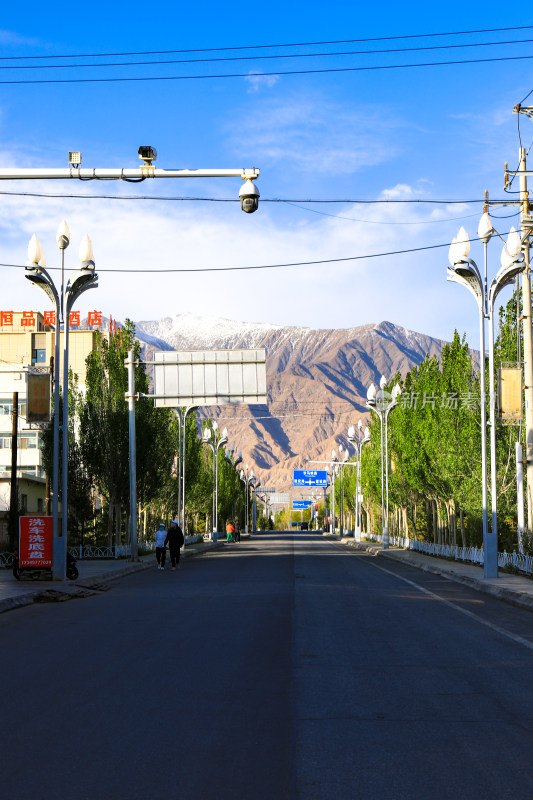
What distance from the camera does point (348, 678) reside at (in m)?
9.37

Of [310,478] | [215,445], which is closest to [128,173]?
[215,445]

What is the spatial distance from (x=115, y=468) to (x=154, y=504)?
23905mm

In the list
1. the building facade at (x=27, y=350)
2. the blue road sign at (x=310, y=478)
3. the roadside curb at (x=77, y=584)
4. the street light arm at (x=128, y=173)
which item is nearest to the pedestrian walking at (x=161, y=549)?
the roadside curb at (x=77, y=584)

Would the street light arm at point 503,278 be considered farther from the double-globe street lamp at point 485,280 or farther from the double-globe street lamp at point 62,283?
the double-globe street lamp at point 62,283

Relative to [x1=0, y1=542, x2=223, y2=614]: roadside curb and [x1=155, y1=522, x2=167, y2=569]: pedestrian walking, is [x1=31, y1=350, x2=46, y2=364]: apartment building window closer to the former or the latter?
[x1=0, y1=542, x2=223, y2=614]: roadside curb

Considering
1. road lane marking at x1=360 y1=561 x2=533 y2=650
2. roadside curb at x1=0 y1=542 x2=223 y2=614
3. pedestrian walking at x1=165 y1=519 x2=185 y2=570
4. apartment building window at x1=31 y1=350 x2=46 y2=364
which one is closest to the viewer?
road lane marking at x1=360 y1=561 x2=533 y2=650

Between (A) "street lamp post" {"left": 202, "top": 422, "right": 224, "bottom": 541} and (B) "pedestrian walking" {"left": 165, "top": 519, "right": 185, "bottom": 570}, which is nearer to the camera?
(B) "pedestrian walking" {"left": 165, "top": 519, "right": 185, "bottom": 570}

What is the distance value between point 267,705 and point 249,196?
9960 mm

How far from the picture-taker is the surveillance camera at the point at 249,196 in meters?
15.9

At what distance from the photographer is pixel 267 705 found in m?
7.95

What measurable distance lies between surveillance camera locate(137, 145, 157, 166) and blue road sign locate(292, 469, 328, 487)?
10677 centimetres

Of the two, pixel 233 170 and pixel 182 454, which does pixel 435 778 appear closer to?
pixel 233 170

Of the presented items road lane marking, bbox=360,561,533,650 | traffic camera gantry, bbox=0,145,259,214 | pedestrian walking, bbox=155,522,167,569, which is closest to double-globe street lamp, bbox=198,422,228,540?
pedestrian walking, bbox=155,522,167,569

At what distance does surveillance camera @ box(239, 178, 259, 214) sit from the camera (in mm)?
15898
